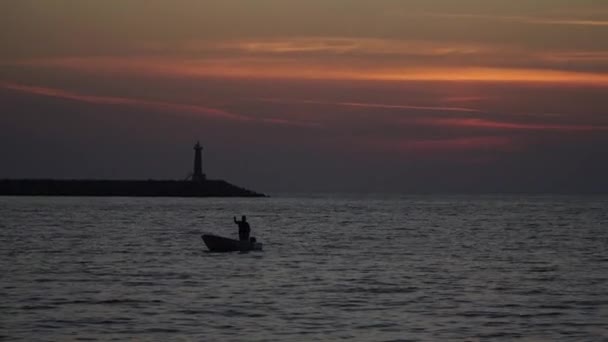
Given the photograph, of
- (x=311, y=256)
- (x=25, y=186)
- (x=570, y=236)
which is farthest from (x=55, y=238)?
(x=25, y=186)

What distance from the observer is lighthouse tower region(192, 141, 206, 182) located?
166 meters

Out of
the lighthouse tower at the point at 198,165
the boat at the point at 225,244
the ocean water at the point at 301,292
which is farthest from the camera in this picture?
the lighthouse tower at the point at 198,165

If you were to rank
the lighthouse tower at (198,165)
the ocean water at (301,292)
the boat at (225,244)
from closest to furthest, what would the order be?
the ocean water at (301,292), the boat at (225,244), the lighthouse tower at (198,165)

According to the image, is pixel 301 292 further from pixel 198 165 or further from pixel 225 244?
pixel 198 165

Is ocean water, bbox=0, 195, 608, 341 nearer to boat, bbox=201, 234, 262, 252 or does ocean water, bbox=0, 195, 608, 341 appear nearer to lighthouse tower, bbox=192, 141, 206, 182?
boat, bbox=201, 234, 262, 252

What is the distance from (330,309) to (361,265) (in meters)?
15.5

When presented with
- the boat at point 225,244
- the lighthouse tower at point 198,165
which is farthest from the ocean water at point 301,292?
the lighthouse tower at point 198,165

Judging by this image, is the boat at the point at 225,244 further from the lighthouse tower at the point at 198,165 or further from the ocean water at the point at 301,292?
the lighthouse tower at the point at 198,165

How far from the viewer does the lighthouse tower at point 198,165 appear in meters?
166

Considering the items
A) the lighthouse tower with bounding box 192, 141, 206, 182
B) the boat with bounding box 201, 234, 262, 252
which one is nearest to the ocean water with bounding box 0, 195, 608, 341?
the boat with bounding box 201, 234, 262, 252

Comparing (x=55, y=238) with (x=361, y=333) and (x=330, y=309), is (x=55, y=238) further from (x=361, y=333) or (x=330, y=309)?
(x=361, y=333)

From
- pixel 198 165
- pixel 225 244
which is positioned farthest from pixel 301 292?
pixel 198 165

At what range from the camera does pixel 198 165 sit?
178 metres

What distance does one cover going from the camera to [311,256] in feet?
159
